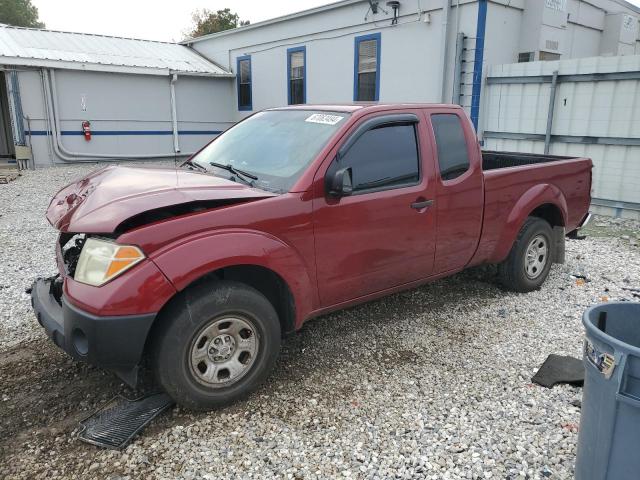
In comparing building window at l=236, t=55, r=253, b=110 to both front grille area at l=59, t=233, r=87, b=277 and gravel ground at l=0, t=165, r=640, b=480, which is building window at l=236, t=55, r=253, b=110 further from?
front grille area at l=59, t=233, r=87, b=277

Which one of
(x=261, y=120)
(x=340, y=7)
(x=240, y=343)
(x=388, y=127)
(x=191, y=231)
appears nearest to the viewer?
(x=191, y=231)

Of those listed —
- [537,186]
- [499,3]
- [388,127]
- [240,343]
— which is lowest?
[240,343]

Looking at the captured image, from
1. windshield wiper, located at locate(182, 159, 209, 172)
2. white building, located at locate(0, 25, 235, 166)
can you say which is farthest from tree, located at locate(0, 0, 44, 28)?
windshield wiper, located at locate(182, 159, 209, 172)

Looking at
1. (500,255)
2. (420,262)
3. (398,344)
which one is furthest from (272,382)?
(500,255)

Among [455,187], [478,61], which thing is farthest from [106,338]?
[478,61]

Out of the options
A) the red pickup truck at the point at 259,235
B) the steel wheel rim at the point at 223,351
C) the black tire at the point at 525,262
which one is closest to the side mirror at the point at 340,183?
the red pickup truck at the point at 259,235

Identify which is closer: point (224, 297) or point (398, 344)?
point (224, 297)

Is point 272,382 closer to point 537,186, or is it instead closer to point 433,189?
point 433,189

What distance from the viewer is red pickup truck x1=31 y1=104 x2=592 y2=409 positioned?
278 centimetres

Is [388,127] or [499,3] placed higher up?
[499,3]

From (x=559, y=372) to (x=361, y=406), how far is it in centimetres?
153

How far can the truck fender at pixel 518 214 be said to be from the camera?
475cm

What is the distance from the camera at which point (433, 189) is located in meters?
4.00

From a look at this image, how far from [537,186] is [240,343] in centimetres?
343
